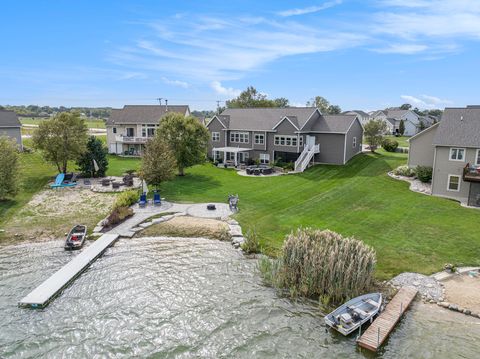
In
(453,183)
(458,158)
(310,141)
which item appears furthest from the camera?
(310,141)

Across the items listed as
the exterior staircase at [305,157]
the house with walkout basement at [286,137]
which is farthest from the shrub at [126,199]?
the exterior staircase at [305,157]

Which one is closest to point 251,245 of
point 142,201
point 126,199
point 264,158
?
point 142,201

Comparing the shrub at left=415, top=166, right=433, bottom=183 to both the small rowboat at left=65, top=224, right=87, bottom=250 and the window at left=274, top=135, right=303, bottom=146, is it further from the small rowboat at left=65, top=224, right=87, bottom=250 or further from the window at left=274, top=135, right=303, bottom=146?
the small rowboat at left=65, top=224, right=87, bottom=250

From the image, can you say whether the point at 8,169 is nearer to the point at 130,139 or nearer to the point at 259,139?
the point at 130,139

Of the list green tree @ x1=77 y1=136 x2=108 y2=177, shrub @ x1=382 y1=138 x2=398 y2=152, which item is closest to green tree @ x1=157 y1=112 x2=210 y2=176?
green tree @ x1=77 y1=136 x2=108 y2=177

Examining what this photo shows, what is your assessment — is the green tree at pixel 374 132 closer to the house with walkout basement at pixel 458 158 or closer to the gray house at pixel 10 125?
the house with walkout basement at pixel 458 158
